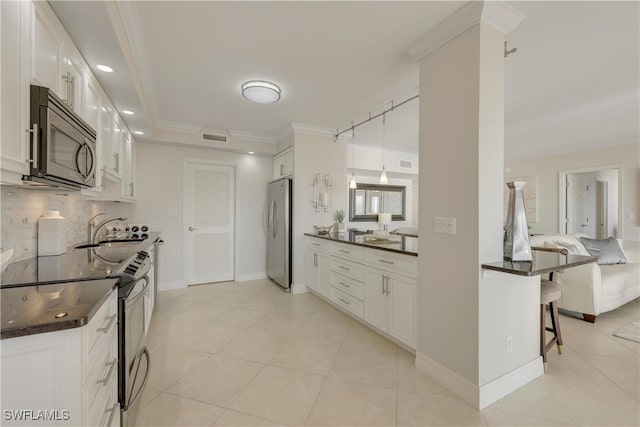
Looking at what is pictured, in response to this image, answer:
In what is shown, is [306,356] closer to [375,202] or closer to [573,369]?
[573,369]

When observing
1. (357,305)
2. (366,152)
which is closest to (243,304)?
(357,305)

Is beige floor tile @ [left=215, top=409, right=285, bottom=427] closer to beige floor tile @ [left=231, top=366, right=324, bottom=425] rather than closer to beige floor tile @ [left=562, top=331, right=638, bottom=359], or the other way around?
beige floor tile @ [left=231, top=366, right=324, bottom=425]

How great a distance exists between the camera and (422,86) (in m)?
2.10

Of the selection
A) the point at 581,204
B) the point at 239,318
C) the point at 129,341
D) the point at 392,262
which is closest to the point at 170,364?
the point at 129,341

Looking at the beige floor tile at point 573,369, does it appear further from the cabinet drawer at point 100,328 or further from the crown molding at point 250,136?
the crown molding at point 250,136

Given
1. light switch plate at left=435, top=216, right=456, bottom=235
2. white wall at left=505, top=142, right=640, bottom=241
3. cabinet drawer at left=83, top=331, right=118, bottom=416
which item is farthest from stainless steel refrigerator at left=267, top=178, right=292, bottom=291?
white wall at left=505, top=142, right=640, bottom=241

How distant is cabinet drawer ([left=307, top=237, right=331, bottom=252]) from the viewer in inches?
140

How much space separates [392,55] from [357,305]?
2.46 meters

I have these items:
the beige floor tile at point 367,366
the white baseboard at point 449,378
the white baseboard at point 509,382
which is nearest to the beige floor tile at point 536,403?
the white baseboard at point 509,382

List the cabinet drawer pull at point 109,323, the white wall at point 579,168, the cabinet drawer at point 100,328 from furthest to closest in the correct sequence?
the white wall at point 579,168 → the cabinet drawer pull at point 109,323 → the cabinet drawer at point 100,328

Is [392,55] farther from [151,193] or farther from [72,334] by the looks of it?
[151,193]

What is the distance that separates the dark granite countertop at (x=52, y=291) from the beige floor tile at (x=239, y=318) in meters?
1.48

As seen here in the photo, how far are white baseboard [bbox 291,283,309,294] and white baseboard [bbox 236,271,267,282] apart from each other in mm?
1078

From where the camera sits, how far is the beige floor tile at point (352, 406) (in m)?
1.60
